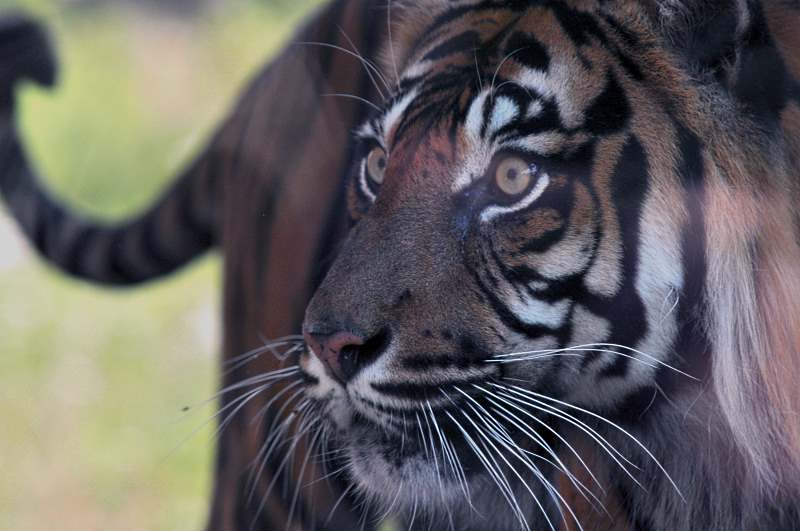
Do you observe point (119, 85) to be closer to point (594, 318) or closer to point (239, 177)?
point (239, 177)

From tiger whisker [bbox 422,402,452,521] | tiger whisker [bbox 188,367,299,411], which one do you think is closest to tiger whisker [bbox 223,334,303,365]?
tiger whisker [bbox 188,367,299,411]

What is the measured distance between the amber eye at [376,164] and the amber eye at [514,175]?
0.09 meters

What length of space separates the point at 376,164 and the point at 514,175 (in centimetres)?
11

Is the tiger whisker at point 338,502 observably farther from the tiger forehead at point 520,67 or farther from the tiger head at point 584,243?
the tiger forehead at point 520,67

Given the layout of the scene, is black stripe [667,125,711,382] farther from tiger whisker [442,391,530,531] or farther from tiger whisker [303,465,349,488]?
tiger whisker [303,465,349,488]

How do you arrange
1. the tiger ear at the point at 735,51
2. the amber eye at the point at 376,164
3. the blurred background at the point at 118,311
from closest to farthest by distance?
the tiger ear at the point at 735,51
the amber eye at the point at 376,164
the blurred background at the point at 118,311

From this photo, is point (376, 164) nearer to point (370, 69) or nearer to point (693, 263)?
point (370, 69)

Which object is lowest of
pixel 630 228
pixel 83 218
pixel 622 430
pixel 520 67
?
pixel 622 430

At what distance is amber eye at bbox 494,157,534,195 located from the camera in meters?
0.54

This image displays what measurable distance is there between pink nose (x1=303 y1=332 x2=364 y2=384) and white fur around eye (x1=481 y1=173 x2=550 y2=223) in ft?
→ 0.33

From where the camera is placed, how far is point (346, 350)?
A: 56 cm

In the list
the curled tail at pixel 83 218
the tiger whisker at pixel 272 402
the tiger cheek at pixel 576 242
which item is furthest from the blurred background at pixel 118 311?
the tiger cheek at pixel 576 242

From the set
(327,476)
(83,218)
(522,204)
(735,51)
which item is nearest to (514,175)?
(522,204)

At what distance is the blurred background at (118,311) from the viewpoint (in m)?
0.96
